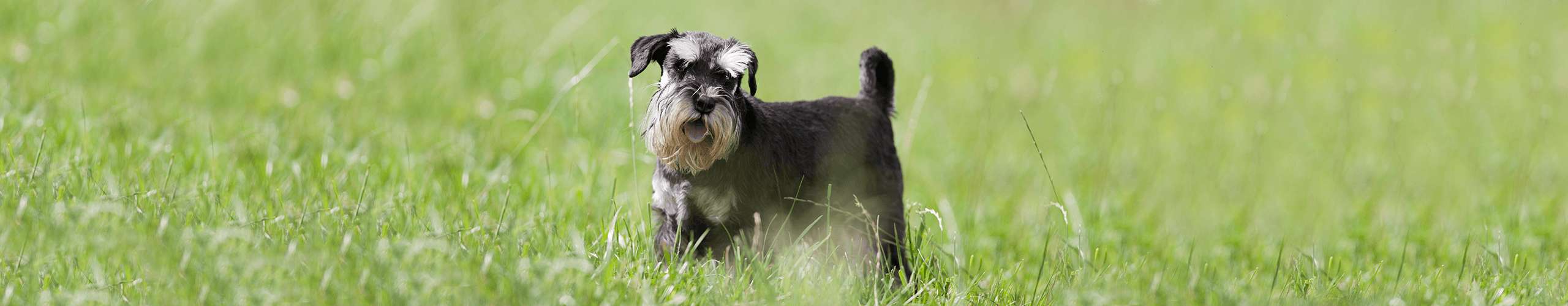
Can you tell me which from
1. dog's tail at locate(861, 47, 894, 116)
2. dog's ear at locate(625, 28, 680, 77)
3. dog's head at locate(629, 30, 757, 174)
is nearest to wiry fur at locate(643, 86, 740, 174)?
dog's head at locate(629, 30, 757, 174)

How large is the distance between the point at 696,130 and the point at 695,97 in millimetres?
136

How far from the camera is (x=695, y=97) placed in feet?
13.5

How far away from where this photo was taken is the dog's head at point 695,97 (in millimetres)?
4129

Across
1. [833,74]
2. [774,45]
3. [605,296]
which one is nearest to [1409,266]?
[605,296]

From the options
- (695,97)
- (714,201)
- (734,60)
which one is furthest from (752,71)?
(714,201)

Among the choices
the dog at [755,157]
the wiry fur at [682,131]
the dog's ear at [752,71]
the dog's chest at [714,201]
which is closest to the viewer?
the wiry fur at [682,131]

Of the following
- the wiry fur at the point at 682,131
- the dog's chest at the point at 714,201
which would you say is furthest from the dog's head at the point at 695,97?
the dog's chest at the point at 714,201

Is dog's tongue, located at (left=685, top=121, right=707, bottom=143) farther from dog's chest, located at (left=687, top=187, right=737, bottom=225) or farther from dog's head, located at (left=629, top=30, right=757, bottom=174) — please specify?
dog's chest, located at (left=687, top=187, right=737, bottom=225)

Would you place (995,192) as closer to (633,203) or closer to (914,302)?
(633,203)

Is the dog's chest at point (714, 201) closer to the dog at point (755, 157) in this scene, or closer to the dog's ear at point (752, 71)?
the dog at point (755, 157)

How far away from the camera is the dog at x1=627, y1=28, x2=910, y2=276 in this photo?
4223 millimetres

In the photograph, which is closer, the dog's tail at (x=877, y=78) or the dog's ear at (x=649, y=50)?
the dog's ear at (x=649, y=50)

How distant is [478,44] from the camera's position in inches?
380

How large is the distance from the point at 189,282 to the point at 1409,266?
232 inches
